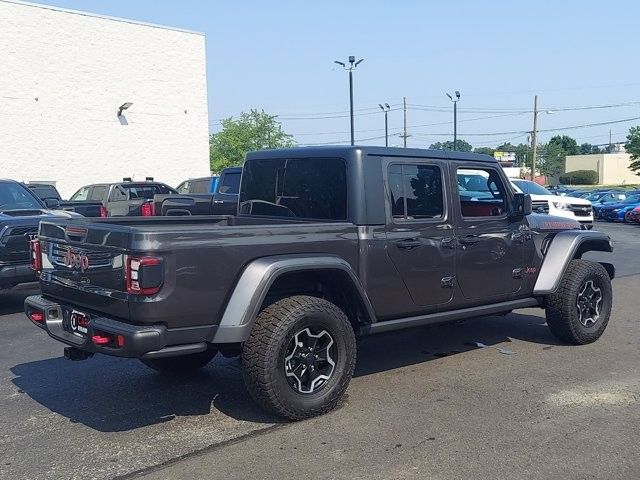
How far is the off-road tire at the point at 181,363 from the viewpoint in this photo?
5980 mm

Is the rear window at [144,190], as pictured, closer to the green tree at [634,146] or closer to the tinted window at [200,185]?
the tinted window at [200,185]

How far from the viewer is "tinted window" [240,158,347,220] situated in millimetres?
5543

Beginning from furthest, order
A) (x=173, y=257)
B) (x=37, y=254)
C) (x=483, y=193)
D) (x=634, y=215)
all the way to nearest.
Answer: (x=634, y=215) < (x=483, y=193) < (x=37, y=254) < (x=173, y=257)

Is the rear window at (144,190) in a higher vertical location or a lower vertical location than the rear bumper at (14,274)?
higher

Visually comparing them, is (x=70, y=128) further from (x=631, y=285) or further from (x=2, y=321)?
(x=631, y=285)

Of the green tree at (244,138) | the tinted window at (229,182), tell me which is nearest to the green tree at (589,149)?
the green tree at (244,138)

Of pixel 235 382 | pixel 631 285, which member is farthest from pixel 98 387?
pixel 631 285

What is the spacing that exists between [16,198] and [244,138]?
3704 cm

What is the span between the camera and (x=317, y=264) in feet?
16.1

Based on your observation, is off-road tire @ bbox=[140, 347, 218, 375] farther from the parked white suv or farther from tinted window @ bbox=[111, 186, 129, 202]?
the parked white suv

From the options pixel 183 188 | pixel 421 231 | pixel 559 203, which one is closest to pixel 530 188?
pixel 559 203

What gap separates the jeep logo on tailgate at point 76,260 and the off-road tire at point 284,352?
1.22m

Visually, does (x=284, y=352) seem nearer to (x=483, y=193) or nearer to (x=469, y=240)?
(x=469, y=240)

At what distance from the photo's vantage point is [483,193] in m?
6.71
